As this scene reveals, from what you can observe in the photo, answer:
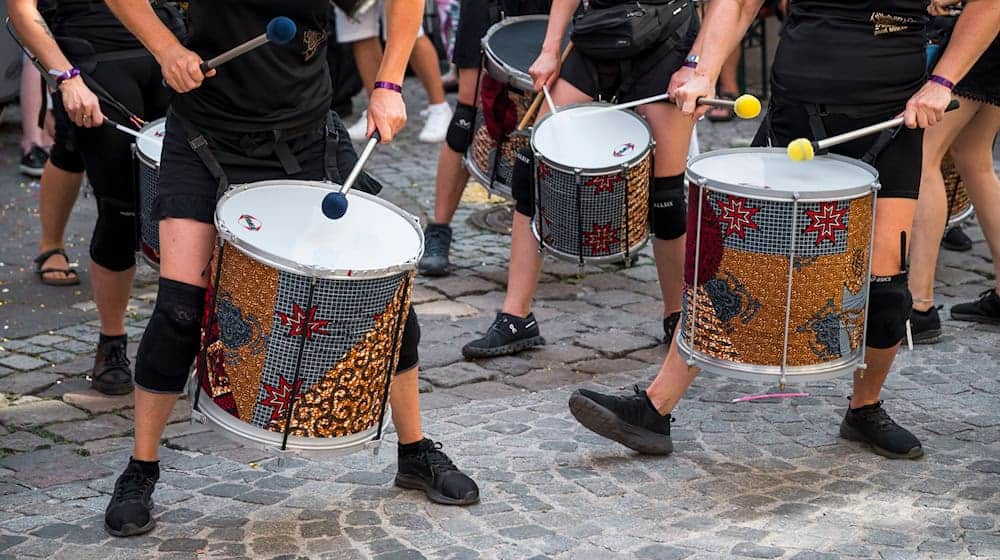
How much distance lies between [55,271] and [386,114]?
125 inches

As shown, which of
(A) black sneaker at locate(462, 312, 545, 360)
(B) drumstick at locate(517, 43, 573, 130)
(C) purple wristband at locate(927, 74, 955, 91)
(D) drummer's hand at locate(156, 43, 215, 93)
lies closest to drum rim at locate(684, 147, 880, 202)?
(C) purple wristband at locate(927, 74, 955, 91)

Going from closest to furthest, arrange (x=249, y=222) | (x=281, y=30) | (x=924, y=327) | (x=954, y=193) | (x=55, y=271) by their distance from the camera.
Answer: (x=281, y=30) → (x=249, y=222) → (x=924, y=327) → (x=954, y=193) → (x=55, y=271)

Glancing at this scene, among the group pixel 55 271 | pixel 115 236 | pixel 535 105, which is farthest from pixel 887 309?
pixel 55 271

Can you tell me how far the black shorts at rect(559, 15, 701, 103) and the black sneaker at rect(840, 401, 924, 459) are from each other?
1.35 meters

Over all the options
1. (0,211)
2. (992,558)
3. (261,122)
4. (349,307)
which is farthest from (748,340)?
(0,211)

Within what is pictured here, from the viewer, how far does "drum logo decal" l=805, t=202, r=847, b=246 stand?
3.78 m

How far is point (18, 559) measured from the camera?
3705 millimetres

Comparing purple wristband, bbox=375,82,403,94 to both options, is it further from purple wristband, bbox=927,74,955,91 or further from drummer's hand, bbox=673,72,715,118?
purple wristband, bbox=927,74,955,91

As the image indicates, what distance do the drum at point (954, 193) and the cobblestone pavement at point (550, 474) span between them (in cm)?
68

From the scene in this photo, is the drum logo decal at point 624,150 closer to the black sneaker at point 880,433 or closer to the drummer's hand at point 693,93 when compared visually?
the drummer's hand at point 693,93

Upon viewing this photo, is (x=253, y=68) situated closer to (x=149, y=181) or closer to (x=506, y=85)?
(x=149, y=181)

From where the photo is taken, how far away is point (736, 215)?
12.5ft

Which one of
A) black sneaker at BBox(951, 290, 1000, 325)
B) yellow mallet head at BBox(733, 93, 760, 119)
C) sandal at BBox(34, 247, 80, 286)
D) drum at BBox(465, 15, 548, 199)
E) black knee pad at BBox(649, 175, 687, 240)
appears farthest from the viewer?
sandal at BBox(34, 247, 80, 286)

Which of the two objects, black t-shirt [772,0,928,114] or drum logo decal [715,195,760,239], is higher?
black t-shirt [772,0,928,114]
